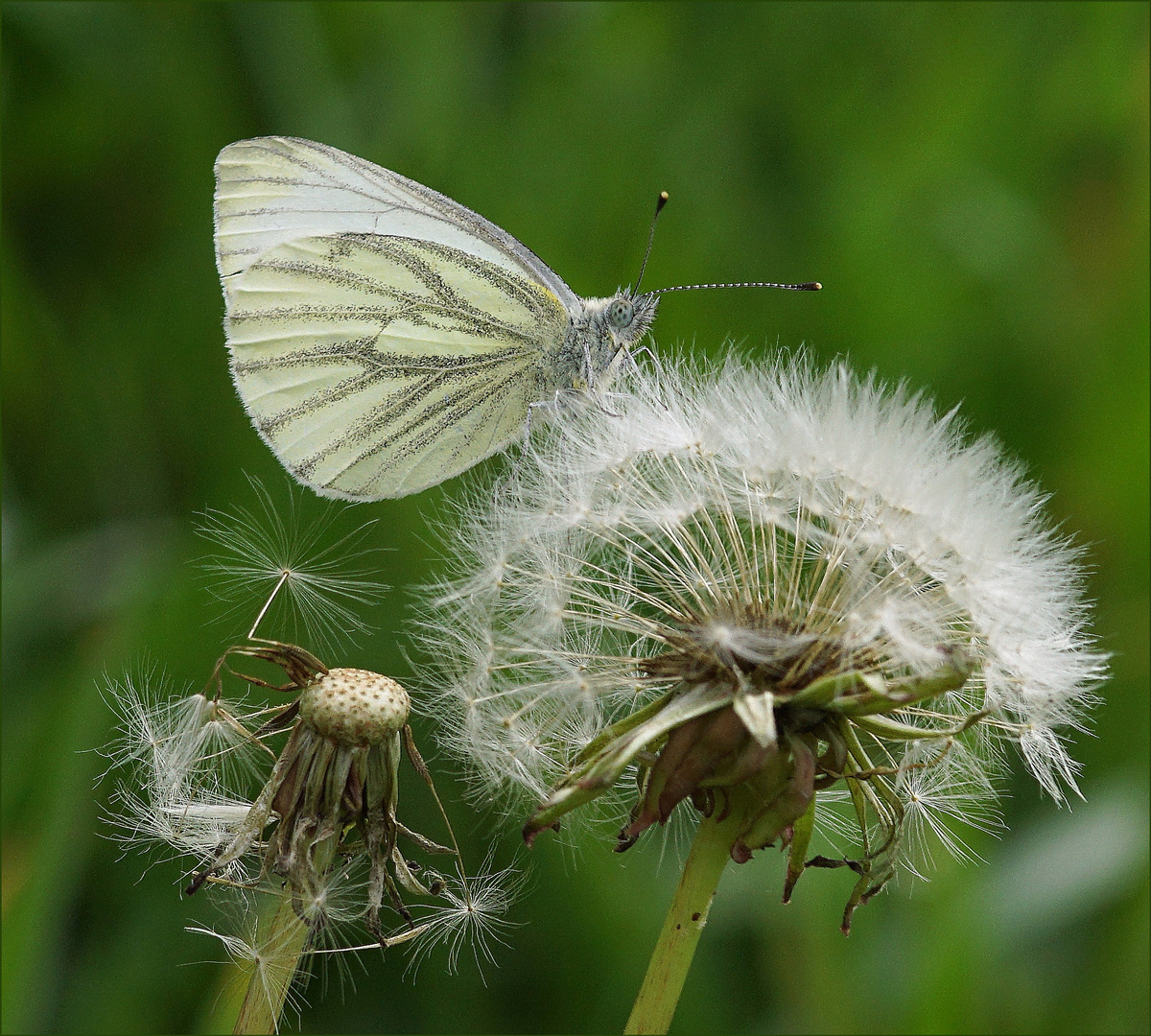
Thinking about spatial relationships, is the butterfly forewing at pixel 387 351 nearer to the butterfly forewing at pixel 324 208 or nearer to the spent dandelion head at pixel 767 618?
the butterfly forewing at pixel 324 208

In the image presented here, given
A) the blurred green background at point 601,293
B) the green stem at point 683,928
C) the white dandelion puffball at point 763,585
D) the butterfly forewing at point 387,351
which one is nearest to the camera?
the green stem at point 683,928

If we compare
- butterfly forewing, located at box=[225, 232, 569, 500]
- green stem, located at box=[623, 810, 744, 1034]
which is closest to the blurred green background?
butterfly forewing, located at box=[225, 232, 569, 500]

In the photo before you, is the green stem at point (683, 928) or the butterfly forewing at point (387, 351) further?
the butterfly forewing at point (387, 351)

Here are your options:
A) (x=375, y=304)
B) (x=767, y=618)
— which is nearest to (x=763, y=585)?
(x=767, y=618)

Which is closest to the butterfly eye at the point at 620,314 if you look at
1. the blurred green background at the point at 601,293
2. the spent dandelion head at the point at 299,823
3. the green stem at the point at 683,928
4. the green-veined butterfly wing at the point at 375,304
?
the green-veined butterfly wing at the point at 375,304

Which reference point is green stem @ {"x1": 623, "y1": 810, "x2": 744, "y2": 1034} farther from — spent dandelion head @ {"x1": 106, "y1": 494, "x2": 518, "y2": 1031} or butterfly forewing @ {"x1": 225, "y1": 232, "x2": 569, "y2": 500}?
butterfly forewing @ {"x1": 225, "y1": 232, "x2": 569, "y2": 500}

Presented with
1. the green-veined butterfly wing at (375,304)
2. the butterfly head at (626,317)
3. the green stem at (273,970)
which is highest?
the butterfly head at (626,317)

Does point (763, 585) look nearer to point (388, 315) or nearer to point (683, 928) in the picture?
point (683, 928)

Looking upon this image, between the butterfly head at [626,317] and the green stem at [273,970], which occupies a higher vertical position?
the butterfly head at [626,317]

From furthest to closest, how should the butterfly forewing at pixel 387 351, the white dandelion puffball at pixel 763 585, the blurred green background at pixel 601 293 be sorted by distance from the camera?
the blurred green background at pixel 601 293
the butterfly forewing at pixel 387 351
the white dandelion puffball at pixel 763 585
